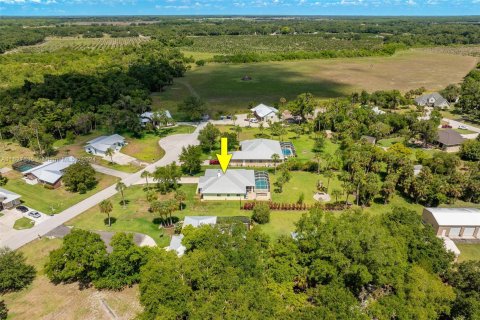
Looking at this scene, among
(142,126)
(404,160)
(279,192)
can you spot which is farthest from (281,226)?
(142,126)

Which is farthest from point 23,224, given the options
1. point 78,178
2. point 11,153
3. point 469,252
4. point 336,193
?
point 469,252

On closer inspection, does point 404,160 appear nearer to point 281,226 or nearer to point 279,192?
point 279,192

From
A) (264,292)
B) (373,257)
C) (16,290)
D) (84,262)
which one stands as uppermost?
(373,257)

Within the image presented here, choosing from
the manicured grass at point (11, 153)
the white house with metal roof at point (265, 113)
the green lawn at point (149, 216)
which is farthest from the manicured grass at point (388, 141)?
the manicured grass at point (11, 153)

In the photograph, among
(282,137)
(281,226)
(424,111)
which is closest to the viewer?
(281,226)

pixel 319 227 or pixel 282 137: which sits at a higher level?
pixel 319 227

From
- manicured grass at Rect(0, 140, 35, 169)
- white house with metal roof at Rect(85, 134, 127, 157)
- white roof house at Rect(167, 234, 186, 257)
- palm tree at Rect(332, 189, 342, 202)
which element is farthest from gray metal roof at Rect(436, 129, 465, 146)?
manicured grass at Rect(0, 140, 35, 169)

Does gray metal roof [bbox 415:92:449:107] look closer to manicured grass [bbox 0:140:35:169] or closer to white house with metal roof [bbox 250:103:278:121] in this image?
white house with metal roof [bbox 250:103:278:121]
